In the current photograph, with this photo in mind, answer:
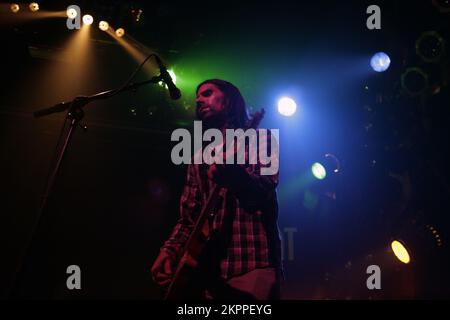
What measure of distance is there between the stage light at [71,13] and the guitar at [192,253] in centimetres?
349

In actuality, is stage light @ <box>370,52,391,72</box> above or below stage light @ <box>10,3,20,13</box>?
below

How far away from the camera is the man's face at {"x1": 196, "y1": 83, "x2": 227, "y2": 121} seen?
3.81m

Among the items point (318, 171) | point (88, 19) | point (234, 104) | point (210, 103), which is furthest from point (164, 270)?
point (88, 19)

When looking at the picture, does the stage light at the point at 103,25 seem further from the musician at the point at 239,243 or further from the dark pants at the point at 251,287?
the dark pants at the point at 251,287

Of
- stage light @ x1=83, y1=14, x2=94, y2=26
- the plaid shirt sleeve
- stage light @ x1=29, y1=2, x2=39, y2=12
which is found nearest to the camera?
the plaid shirt sleeve

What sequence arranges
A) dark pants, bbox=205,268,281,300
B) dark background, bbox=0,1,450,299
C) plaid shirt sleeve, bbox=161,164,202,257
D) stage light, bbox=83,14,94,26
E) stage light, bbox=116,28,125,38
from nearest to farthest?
dark pants, bbox=205,268,281,300, plaid shirt sleeve, bbox=161,164,202,257, dark background, bbox=0,1,450,299, stage light, bbox=83,14,94,26, stage light, bbox=116,28,125,38

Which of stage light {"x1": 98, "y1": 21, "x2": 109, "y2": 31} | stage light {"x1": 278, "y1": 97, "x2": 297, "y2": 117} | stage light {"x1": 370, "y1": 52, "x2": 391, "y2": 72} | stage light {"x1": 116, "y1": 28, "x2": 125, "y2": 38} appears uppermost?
stage light {"x1": 98, "y1": 21, "x2": 109, "y2": 31}

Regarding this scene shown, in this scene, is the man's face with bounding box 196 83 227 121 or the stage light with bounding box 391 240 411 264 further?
the stage light with bounding box 391 240 411 264

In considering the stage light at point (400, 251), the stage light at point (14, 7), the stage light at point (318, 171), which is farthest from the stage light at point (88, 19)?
the stage light at point (400, 251)

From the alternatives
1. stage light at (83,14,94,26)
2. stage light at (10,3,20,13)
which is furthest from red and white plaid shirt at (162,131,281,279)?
stage light at (10,3,20,13)

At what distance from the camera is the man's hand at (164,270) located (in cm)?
311

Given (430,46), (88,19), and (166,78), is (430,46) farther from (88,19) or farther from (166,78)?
(88,19)

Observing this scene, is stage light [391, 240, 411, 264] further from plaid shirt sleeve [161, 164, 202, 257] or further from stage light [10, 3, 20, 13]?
stage light [10, 3, 20, 13]

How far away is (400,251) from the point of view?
4457mm
